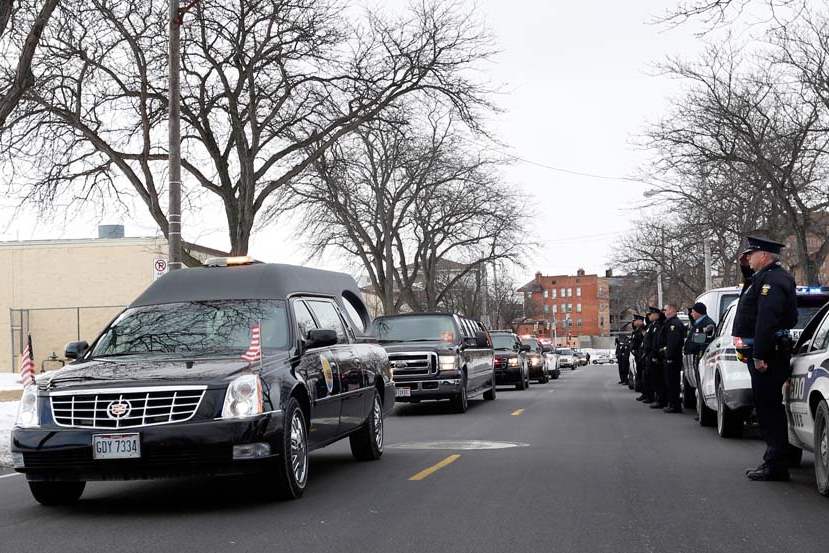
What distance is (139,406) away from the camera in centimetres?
789

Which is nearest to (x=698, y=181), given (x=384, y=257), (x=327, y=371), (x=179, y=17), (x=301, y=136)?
(x=384, y=257)

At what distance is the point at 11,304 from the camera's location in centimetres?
5272

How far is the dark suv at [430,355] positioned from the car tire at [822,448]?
35.1ft

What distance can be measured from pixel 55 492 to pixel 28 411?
0.84 metres

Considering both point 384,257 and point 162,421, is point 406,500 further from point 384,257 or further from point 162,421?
point 384,257

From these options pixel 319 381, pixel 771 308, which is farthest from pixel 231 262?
pixel 771 308

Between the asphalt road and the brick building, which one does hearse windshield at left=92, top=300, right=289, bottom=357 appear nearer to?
the asphalt road

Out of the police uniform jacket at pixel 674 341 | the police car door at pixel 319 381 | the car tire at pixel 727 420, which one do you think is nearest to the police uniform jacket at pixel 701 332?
the car tire at pixel 727 420

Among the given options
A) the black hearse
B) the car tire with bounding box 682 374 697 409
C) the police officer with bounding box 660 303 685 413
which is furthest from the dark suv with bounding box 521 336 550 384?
the black hearse

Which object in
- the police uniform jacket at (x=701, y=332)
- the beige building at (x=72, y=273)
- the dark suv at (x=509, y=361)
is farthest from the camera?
the beige building at (x=72, y=273)

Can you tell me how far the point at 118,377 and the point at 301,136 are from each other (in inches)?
766

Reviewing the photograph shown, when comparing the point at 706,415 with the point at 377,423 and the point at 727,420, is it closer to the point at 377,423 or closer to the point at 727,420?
the point at 727,420

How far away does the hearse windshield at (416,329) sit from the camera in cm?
2027

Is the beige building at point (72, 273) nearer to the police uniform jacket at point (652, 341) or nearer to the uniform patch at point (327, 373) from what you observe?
the police uniform jacket at point (652, 341)
